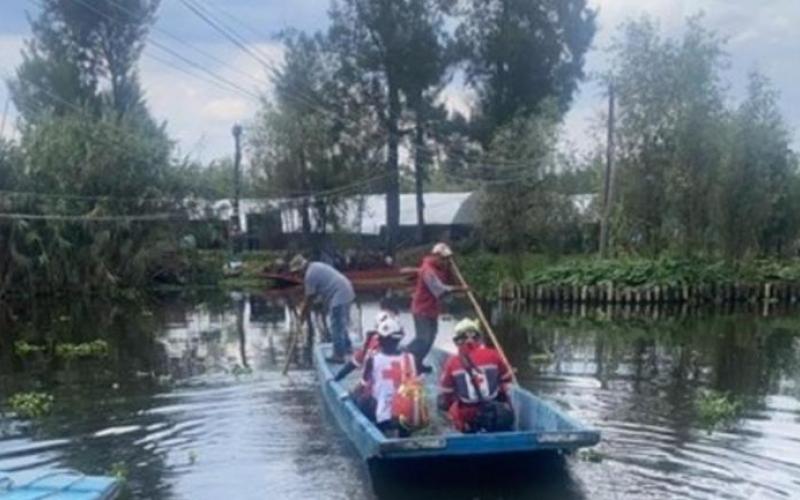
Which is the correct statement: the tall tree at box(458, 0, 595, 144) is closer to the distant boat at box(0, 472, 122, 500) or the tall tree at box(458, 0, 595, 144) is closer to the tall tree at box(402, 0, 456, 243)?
the tall tree at box(402, 0, 456, 243)

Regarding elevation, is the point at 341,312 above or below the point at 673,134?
below

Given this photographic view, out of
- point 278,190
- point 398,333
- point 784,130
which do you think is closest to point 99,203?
point 278,190

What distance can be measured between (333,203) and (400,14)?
9809 mm

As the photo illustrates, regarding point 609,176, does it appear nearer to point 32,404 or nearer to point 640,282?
point 640,282

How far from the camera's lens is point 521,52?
175 feet

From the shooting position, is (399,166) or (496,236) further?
(399,166)

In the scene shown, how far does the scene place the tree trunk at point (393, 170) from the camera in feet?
173

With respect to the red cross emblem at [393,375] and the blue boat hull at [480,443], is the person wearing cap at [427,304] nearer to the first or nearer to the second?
the red cross emblem at [393,375]

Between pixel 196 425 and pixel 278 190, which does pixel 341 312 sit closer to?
pixel 196 425

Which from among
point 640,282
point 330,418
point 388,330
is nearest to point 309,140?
point 640,282

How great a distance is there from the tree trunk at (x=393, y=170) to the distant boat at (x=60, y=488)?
42.9m

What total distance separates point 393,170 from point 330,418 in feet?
128

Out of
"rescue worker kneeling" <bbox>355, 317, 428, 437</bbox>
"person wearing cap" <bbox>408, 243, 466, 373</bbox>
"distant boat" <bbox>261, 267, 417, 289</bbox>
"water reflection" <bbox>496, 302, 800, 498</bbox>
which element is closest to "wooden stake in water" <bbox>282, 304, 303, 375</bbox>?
"person wearing cap" <bbox>408, 243, 466, 373</bbox>

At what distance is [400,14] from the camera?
52375mm
